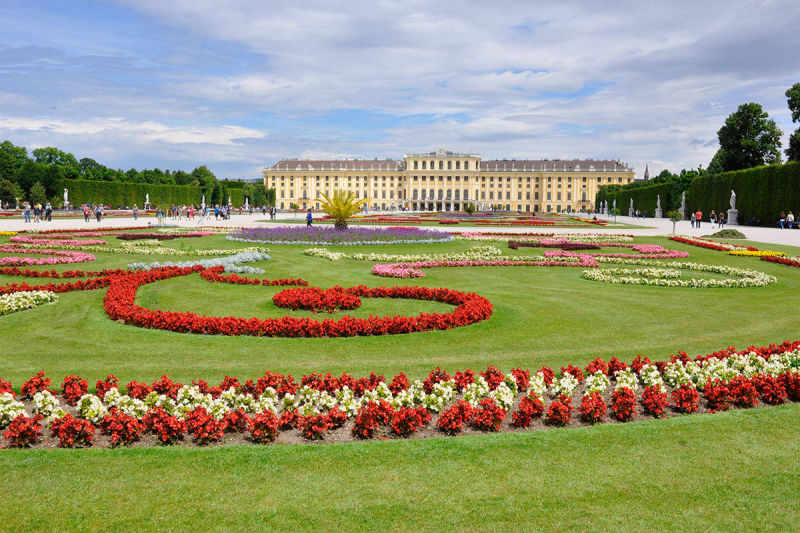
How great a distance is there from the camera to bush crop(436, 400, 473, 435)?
396 centimetres

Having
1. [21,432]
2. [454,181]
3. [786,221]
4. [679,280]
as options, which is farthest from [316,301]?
[454,181]

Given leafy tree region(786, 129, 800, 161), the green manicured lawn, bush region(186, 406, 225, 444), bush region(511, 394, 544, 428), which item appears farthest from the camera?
leafy tree region(786, 129, 800, 161)

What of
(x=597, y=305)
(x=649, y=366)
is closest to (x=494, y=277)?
(x=597, y=305)

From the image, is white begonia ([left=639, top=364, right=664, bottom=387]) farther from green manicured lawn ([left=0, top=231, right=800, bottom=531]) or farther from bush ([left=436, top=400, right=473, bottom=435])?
bush ([left=436, top=400, right=473, bottom=435])

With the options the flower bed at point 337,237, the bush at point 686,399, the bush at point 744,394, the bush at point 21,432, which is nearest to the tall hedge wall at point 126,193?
the flower bed at point 337,237

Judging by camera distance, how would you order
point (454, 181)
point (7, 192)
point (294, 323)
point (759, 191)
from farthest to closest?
1. point (454, 181)
2. point (7, 192)
3. point (759, 191)
4. point (294, 323)

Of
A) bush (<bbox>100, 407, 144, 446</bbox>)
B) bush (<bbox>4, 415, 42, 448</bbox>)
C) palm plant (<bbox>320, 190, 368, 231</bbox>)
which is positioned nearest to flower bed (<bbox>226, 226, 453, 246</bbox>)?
palm plant (<bbox>320, 190, 368, 231</bbox>)

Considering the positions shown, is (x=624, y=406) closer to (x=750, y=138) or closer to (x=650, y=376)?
(x=650, y=376)

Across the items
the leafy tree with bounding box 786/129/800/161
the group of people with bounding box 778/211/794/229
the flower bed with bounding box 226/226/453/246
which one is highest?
the leafy tree with bounding box 786/129/800/161

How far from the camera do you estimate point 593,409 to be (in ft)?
13.6

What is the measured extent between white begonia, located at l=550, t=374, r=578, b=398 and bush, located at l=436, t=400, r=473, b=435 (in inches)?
36.9

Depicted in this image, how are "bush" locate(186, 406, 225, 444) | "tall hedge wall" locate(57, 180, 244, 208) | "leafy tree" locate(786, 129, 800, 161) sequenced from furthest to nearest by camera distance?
"tall hedge wall" locate(57, 180, 244, 208) → "leafy tree" locate(786, 129, 800, 161) → "bush" locate(186, 406, 225, 444)

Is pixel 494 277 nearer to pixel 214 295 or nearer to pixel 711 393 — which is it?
pixel 214 295

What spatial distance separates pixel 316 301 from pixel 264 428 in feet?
13.8
